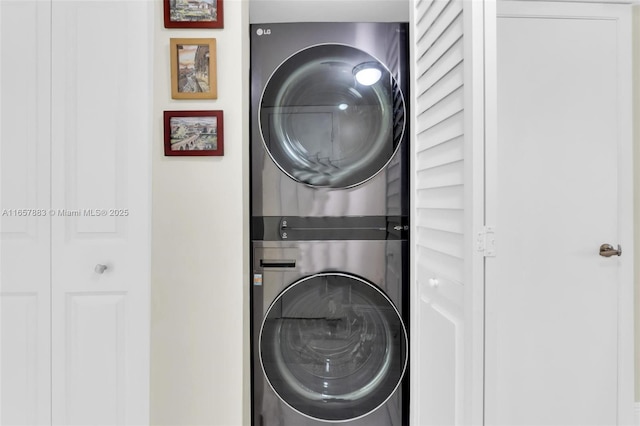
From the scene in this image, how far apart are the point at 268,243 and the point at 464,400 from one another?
2.72 feet

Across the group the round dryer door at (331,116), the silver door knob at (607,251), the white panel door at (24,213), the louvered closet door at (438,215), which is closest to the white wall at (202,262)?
the round dryer door at (331,116)

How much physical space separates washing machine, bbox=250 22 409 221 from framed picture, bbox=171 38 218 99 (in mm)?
155

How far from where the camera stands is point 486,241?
2.93 ft

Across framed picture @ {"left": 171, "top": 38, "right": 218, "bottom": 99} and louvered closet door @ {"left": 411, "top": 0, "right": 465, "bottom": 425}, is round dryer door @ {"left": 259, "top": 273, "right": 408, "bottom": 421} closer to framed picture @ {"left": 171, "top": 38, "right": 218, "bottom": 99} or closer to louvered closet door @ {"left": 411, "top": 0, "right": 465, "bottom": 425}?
louvered closet door @ {"left": 411, "top": 0, "right": 465, "bottom": 425}

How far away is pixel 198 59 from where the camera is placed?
55.6 inches

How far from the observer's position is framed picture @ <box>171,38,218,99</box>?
4.62 ft

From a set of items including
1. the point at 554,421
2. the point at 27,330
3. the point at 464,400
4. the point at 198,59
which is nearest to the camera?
the point at 464,400

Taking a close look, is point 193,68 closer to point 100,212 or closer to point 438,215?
point 100,212

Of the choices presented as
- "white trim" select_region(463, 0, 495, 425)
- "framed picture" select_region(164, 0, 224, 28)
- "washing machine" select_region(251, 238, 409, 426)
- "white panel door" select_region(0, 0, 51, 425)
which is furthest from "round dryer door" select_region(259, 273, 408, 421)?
"framed picture" select_region(164, 0, 224, 28)

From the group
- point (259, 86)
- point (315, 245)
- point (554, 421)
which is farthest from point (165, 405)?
point (554, 421)

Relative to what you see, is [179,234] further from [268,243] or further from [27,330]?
[27,330]

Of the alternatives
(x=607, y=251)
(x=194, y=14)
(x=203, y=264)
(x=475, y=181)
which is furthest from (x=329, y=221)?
(x=607, y=251)

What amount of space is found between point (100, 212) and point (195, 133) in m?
0.41

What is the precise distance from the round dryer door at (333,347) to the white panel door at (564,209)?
1.53 feet
